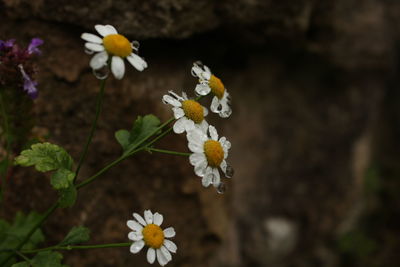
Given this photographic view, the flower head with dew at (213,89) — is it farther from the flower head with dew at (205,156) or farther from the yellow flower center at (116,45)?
the yellow flower center at (116,45)

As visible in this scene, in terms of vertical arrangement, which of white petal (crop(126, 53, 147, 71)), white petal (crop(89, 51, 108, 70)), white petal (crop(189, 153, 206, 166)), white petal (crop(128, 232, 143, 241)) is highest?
white petal (crop(89, 51, 108, 70))

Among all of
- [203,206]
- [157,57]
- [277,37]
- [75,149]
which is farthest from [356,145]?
[75,149]

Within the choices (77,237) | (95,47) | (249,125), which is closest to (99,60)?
(95,47)

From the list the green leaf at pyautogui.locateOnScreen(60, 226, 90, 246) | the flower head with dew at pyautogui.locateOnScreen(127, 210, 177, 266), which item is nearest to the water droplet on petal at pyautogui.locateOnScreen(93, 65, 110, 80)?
the flower head with dew at pyautogui.locateOnScreen(127, 210, 177, 266)

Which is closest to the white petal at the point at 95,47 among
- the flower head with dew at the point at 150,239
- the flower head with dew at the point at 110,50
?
the flower head with dew at the point at 110,50

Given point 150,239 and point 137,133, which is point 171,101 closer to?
point 137,133

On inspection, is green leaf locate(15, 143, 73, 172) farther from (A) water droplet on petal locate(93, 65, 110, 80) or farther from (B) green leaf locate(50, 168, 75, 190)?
(A) water droplet on petal locate(93, 65, 110, 80)
